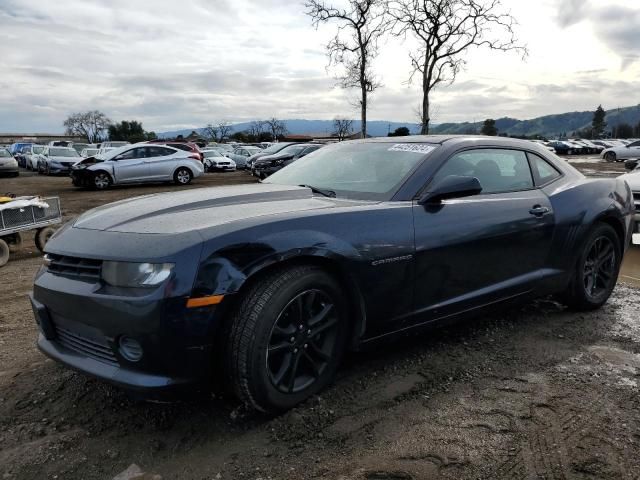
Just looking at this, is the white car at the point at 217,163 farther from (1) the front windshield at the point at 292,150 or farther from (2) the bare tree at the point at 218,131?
(2) the bare tree at the point at 218,131

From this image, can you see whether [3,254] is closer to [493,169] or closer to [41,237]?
[41,237]

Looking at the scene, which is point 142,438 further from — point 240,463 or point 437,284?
A: point 437,284

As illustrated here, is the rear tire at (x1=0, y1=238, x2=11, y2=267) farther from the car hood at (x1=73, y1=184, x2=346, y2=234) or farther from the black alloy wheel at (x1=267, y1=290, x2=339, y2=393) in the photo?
the black alloy wheel at (x1=267, y1=290, x2=339, y2=393)

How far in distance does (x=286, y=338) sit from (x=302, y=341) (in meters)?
0.10

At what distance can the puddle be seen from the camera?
5.60 m

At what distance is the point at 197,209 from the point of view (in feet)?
9.17

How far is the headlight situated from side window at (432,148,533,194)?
1.79 metres

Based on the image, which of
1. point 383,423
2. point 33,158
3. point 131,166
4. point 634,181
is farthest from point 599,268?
point 33,158

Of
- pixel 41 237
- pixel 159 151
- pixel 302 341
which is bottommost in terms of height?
pixel 41 237

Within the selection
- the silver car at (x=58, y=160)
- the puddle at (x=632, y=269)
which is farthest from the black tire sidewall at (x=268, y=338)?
the silver car at (x=58, y=160)

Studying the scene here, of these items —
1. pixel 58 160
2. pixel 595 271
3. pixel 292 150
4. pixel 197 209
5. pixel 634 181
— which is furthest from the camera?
pixel 58 160

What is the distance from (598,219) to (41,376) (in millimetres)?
4180

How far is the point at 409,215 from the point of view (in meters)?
2.96

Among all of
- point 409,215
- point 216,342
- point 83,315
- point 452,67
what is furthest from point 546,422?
point 452,67
